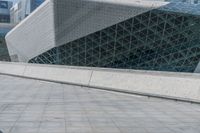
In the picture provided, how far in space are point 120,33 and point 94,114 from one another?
2321 centimetres

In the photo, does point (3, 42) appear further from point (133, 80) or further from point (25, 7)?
point (133, 80)

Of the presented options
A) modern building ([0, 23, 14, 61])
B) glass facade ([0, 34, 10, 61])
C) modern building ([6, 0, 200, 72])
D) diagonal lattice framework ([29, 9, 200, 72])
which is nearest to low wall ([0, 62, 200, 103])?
modern building ([6, 0, 200, 72])

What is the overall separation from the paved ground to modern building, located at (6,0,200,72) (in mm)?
16776

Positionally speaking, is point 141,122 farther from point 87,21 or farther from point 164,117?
point 87,21

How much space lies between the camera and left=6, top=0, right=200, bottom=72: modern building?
1302 inches

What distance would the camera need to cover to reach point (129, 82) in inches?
730

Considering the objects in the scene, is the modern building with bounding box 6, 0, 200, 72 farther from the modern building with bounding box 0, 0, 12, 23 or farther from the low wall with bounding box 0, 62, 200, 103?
the modern building with bounding box 0, 0, 12, 23

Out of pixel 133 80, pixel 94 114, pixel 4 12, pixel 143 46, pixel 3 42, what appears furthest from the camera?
pixel 4 12

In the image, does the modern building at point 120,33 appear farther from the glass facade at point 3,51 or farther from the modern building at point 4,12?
the modern building at point 4,12

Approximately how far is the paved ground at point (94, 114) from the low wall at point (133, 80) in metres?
0.50

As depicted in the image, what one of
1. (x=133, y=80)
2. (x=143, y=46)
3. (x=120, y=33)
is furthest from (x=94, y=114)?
(x=143, y=46)

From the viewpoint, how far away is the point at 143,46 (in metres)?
Answer: 36.0

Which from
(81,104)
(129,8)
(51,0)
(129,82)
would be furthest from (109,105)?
(51,0)

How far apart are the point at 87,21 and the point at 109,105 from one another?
813 inches
